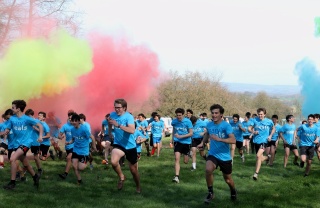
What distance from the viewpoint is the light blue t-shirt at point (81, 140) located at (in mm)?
10539

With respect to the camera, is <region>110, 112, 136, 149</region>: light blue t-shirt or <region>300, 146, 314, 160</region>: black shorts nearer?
<region>110, 112, 136, 149</region>: light blue t-shirt

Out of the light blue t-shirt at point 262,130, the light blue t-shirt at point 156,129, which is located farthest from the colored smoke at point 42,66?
the light blue t-shirt at point 262,130

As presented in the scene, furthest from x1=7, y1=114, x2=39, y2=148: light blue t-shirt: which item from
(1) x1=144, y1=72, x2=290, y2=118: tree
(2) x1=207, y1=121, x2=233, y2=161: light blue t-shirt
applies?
(1) x1=144, y1=72, x2=290, y2=118: tree

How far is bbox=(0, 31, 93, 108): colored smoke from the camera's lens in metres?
14.3

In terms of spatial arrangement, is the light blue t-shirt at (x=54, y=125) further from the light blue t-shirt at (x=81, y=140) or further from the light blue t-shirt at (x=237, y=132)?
the light blue t-shirt at (x=237, y=132)

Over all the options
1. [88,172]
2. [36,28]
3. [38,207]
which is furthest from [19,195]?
[36,28]

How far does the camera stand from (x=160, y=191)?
385 inches

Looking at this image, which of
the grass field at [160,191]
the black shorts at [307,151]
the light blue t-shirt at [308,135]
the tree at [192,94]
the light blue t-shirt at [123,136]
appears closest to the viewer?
the grass field at [160,191]

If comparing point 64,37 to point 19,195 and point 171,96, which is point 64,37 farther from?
point 171,96

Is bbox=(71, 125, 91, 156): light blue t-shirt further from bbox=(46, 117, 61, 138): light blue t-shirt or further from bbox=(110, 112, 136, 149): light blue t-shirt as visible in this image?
bbox=(46, 117, 61, 138): light blue t-shirt

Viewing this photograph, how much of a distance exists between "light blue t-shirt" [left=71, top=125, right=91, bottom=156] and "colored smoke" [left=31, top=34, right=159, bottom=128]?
19.2 ft

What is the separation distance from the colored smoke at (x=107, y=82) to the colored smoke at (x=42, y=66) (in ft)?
2.36

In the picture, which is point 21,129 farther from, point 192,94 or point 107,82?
point 192,94

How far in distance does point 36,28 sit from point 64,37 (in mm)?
4756
